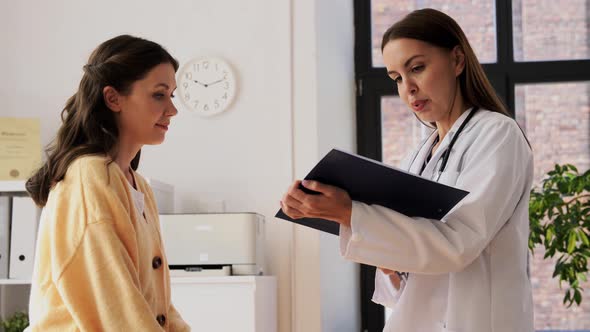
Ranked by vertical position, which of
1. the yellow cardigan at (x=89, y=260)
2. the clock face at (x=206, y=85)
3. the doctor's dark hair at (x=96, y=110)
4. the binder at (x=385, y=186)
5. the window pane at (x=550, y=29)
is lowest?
the yellow cardigan at (x=89, y=260)

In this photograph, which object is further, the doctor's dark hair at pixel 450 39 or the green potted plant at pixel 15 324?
the green potted plant at pixel 15 324

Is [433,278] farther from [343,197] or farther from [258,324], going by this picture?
[258,324]

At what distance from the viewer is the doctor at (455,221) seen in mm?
1649

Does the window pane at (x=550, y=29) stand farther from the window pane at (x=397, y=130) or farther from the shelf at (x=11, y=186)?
the shelf at (x=11, y=186)

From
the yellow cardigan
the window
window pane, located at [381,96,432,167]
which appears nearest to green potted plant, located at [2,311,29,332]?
the window

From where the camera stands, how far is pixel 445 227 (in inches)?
65.6

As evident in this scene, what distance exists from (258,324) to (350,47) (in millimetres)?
1904

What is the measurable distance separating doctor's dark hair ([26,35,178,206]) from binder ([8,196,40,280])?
2304 mm

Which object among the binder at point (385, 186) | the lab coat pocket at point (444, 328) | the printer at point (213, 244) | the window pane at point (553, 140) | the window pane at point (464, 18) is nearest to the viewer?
the binder at point (385, 186)

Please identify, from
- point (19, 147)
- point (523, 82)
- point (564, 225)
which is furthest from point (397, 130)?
point (19, 147)

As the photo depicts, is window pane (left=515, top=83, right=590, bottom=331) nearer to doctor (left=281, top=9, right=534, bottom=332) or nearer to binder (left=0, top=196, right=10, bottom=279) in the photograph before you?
binder (left=0, top=196, right=10, bottom=279)

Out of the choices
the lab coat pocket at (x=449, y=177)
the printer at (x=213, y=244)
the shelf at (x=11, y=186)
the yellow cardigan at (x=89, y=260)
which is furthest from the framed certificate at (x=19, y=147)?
the lab coat pocket at (x=449, y=177)

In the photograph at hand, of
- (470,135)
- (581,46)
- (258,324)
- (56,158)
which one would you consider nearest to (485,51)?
(581,46)

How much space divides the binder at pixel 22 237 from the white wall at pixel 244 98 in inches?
23.9
